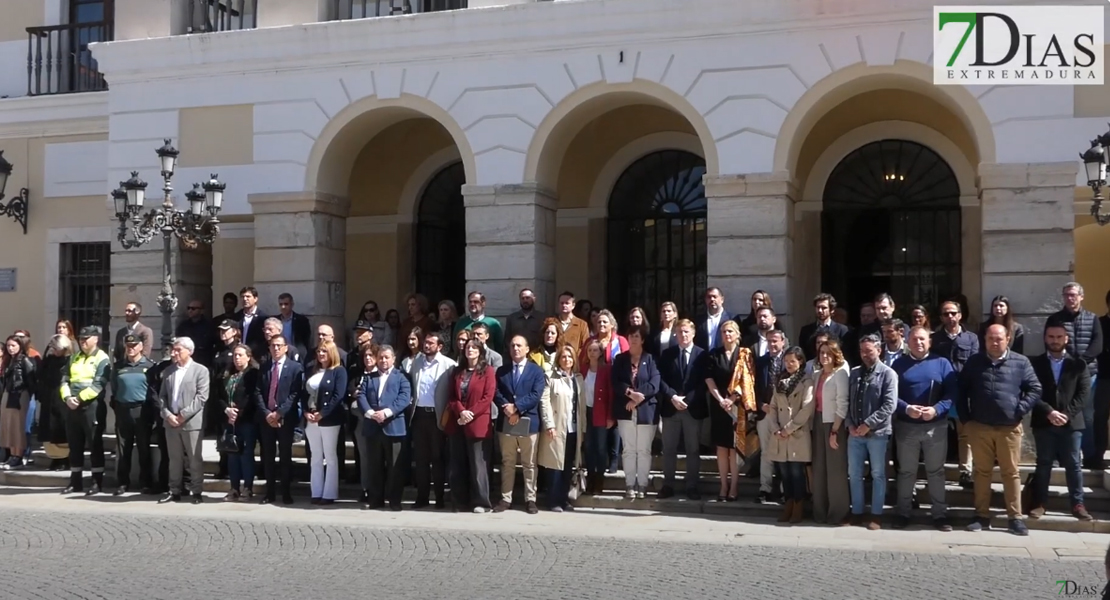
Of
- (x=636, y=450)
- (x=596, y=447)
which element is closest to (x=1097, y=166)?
(x=636, y=450)

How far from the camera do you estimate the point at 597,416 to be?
37.5 ft

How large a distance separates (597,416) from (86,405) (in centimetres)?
537

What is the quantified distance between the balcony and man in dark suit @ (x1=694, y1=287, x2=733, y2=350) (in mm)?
10294

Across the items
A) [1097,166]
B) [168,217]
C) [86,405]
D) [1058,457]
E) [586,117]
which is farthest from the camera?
[586,117]

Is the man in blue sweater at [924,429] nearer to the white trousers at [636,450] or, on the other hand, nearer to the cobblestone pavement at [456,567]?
the cobblestone pavement at [456,567]

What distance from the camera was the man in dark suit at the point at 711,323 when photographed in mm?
11852

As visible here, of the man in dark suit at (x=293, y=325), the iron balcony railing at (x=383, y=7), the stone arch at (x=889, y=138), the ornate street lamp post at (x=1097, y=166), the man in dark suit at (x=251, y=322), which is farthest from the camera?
the stone arch at (x=889, y=138)

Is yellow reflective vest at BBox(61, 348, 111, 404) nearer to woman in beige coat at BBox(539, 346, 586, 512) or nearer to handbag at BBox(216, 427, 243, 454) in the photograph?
handbag at BBox(216, 427, 243, 454)

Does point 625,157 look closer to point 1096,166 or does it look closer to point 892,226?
point 892,226

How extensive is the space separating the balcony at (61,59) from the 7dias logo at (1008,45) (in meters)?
11.5

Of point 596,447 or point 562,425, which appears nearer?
point 562,425

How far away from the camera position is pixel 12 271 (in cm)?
1775

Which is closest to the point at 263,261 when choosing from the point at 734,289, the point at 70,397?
the point at 70,397

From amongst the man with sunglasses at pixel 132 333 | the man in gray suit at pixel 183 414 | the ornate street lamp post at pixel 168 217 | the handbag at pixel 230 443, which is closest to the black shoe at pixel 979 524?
the handbag at pixel 230 443
